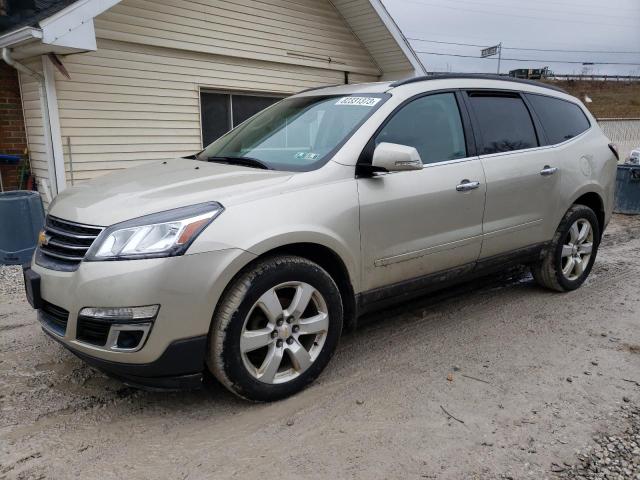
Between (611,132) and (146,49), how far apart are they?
20.7 meters

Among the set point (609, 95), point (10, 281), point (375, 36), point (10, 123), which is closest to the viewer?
point (10, 281)

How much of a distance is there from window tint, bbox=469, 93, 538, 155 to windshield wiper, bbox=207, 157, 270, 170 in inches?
68.3

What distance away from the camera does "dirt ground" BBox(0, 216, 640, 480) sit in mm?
2529

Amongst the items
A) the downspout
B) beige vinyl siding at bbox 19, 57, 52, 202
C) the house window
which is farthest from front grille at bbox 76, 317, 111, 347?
the house window

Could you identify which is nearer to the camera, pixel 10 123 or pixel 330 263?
pixel 330 263

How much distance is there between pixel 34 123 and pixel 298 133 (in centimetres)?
Answer: 495

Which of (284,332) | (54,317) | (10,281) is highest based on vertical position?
(54,317)

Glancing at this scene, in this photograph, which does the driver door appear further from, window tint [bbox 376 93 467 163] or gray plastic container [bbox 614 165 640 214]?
gray plastic container [bbox 614 165 640 214]

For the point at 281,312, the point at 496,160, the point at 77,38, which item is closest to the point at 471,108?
the point at 496,160

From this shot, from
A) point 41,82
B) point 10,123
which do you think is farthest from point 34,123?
point 41,82

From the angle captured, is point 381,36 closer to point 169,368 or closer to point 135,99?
point 135,99

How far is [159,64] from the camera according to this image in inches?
306

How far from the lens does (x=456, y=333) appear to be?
4.09 meters

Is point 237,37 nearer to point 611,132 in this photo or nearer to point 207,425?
point 207,425
